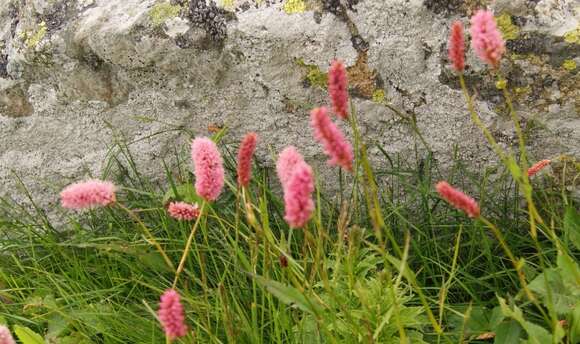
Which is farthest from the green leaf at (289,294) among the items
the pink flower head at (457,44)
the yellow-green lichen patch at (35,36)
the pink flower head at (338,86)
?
the yellow-green lichen patch at (35,36)

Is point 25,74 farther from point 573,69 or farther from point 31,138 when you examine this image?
point 573,69

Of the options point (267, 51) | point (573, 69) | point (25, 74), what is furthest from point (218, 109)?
point (573, 69)

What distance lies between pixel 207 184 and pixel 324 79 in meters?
1.26

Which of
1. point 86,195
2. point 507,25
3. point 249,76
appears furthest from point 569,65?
point 86,195

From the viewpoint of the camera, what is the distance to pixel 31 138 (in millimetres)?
3293

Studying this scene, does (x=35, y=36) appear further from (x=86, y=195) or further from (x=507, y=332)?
(x=507, y=332)

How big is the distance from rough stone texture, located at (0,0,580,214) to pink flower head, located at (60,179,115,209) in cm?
116

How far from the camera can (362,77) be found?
2893 mm

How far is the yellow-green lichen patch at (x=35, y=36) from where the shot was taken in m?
3.10

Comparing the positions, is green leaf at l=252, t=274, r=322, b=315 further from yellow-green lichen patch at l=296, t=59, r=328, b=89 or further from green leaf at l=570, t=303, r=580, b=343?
yellow-green lichen patch at l=296, t=59, r=328, b=89

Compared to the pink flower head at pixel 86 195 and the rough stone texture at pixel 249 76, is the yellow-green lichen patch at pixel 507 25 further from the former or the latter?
the pink flower head at pixel 86 195

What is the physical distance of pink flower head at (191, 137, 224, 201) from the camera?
176 centimetres

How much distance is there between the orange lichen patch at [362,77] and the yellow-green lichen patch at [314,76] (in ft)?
0.32

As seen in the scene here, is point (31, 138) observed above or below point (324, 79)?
below
